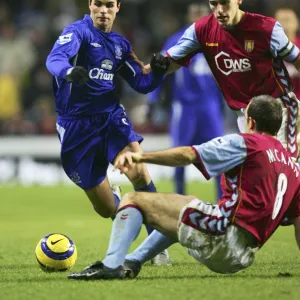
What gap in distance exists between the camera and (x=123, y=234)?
19.6ft

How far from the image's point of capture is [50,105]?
1933 centimetres

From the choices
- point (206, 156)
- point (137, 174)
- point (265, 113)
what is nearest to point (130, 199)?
point (206, 156)

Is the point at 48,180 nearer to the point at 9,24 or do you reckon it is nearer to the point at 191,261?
the point at 9,24

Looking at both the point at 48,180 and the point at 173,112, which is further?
the point at 48,180

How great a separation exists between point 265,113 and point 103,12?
2332 mm

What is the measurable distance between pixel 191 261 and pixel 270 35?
203cm

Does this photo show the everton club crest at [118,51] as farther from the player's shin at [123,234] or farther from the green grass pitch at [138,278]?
the player's shin at [123,234]

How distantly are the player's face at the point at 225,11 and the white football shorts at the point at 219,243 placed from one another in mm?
2051

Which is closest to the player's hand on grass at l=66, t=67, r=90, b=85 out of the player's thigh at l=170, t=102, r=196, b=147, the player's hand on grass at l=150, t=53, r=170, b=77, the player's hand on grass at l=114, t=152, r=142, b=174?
the player's hand on grass at l=114, t=152, r=142, b=174

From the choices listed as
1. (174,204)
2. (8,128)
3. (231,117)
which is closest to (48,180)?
(8,128)

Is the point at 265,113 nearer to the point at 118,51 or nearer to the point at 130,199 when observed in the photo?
the point at 130,199

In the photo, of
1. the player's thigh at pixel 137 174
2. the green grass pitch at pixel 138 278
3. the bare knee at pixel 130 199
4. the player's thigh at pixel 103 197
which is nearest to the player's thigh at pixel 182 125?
the green grass pitch at pixel 138 278

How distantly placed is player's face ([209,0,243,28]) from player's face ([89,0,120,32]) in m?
0.87

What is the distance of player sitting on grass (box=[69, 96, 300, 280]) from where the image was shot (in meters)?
5.86
